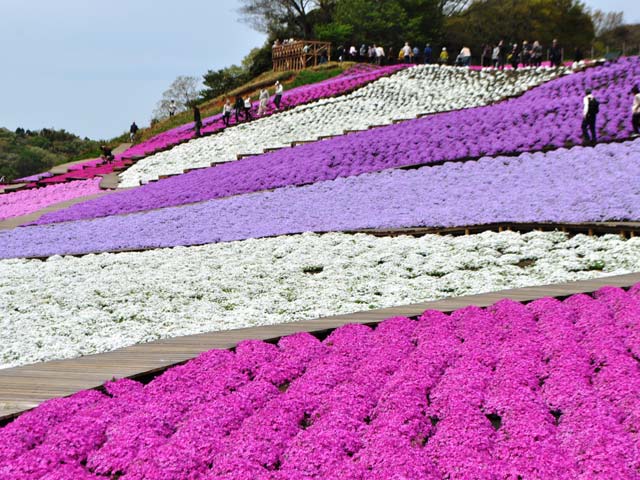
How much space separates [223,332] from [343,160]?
1500 cm

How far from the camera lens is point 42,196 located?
2930cm

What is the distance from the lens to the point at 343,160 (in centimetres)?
2230

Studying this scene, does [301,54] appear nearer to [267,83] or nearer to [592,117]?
[267,83]

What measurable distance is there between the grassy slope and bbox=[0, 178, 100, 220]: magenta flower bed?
65.2ft

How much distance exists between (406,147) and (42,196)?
15.8 m

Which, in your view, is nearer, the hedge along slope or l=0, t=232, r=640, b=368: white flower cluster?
l=0, t=232, r=640, b=368: white flower cluster

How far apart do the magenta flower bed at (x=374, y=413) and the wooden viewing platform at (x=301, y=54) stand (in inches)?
2047

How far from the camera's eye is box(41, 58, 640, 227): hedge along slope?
2100cm

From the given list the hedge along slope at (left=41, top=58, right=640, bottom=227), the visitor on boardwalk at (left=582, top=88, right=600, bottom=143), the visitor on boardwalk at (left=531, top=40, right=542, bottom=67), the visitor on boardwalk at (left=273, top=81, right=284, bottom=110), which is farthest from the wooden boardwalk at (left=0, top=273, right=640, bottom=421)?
the visitor on boardwalk at (left=273, top=81, right=284, bottom=110)

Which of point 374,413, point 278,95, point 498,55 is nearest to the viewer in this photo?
point 374,413

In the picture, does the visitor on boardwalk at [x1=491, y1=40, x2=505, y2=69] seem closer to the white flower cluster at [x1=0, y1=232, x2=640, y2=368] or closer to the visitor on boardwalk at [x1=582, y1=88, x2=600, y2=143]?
the visitor on boardwalk at [x1=582, y1=88, x2=600, y2=143]

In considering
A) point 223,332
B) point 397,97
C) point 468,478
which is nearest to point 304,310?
point 223,332

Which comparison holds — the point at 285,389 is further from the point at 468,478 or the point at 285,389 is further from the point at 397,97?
the point at 397,97

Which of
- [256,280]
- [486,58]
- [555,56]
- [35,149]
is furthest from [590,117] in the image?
[35,149]
